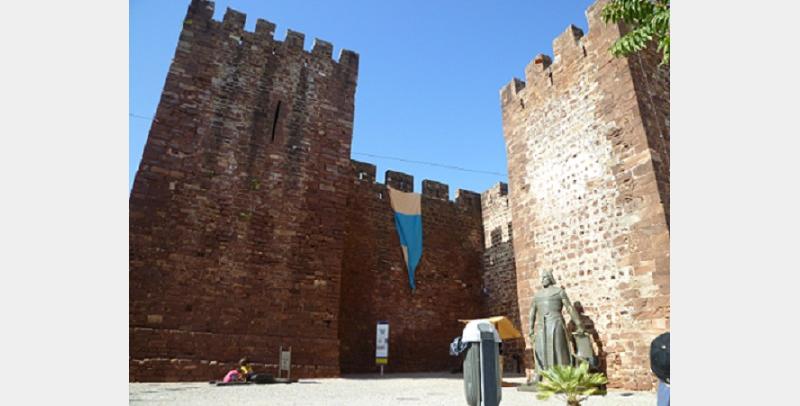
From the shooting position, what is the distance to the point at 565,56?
1020 cm

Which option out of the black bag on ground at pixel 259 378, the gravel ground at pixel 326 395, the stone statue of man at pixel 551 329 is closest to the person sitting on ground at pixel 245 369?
the black bag on ground at pixel 259 378

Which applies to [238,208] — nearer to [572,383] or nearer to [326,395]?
[326,395]

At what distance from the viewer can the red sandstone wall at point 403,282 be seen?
499 inches

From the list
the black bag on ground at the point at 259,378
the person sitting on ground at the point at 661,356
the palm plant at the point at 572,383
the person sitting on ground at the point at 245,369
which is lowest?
the black bag on ground at the point at 259,378

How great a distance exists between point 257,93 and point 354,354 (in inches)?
273

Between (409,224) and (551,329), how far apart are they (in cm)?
709

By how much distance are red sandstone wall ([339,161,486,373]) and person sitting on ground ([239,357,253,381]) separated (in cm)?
349

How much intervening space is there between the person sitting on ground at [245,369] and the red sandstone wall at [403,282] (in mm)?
3491

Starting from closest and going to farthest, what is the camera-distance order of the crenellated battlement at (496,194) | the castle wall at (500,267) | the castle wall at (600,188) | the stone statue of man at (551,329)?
the castle wall at (600,188) < the stone statue of man at (551,329) < the castle wall at (500,267) < the crenellated battlement at (496,194)

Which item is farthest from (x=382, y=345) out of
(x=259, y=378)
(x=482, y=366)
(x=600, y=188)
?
(x=482, y=366)

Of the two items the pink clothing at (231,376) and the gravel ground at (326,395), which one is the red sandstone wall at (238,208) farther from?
the gravel ground at (326,395)

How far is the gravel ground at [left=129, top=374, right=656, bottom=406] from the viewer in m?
6.00

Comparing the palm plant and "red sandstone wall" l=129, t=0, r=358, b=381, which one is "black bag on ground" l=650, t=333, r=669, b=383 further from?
"red sandstone wall" l=129, t=0, r=358, b=381

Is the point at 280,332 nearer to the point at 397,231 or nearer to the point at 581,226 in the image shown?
the point at 397,231
